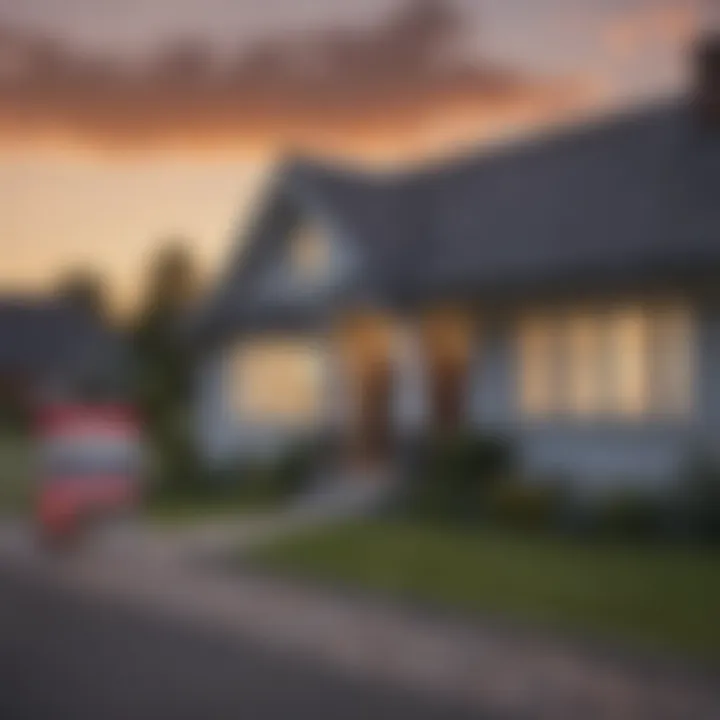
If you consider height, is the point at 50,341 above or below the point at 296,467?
above

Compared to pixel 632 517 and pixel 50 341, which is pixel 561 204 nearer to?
pixel 632 517

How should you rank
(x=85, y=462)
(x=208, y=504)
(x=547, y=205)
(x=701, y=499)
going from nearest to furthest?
(x=85, y=462)
(x=208, y=504)
(x=547, y=205)
(x=701, y=499)

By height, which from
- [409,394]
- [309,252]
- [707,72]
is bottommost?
[409,394]

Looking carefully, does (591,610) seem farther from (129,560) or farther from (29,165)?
(29,165)

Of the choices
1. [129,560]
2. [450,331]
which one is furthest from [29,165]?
[450,331]

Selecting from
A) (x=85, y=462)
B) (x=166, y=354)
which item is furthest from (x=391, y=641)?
(x=166, y=354)

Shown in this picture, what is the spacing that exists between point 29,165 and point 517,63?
1.10 metres

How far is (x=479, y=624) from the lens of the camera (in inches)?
139

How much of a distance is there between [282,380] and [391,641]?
3.08 ft

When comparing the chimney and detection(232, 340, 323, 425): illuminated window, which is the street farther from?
the chimney

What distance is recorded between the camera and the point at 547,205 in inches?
115

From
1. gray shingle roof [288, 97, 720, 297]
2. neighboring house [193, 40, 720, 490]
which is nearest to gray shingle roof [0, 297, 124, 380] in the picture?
neighboring house [193, 40, 720, 490]

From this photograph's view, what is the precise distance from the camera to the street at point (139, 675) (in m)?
2.50

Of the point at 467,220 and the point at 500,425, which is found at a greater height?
the point at 467,220
